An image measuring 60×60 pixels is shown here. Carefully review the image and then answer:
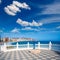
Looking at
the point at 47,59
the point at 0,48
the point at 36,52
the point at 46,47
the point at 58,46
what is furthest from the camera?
the point at 46,47

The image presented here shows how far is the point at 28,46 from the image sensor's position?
25391 mm

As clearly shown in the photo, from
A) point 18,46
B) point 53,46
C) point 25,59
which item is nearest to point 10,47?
point 18,46

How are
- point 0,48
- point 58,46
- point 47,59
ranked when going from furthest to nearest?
point 0,48, point 58,46, point 47,59

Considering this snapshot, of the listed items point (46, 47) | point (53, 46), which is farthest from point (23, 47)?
point (53, 46)

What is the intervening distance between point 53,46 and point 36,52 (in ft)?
15.1

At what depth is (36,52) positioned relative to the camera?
18.3 meters

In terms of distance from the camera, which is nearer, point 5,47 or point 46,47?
point 5,47

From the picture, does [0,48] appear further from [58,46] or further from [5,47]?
[58,46]

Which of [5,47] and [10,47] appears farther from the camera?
[10,47]

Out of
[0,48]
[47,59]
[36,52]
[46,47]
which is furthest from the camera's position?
[46,47]

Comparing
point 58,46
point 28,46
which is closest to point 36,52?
point 58,46

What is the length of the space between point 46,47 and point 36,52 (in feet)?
21.1

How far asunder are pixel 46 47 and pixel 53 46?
8.69 feet

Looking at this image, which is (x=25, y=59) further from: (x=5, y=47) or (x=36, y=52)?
(x=5, y=47)
